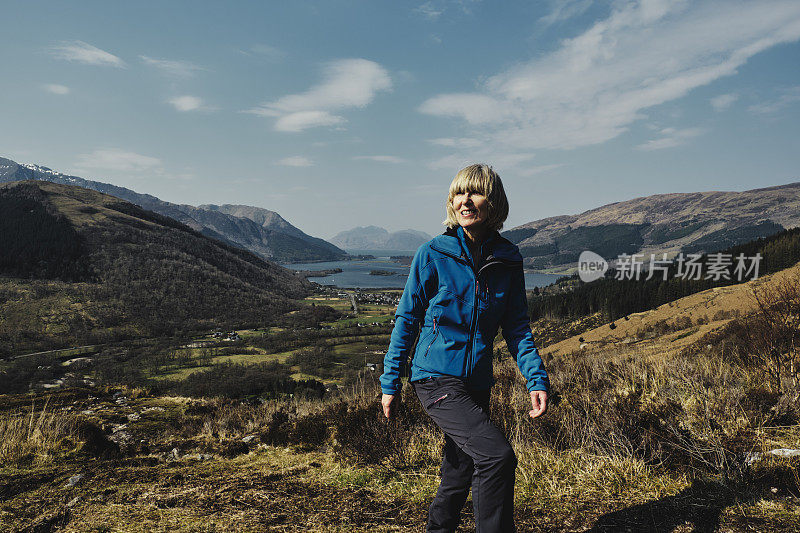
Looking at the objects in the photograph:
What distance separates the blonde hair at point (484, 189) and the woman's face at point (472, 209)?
3 centimetres

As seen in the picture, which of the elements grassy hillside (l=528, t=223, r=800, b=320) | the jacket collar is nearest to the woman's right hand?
the jacket collar

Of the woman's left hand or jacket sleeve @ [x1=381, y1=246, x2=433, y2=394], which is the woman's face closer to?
jacket sleeve @ [x1=381, y1=246, x2=433, y2=394]

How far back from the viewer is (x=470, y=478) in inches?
97.6

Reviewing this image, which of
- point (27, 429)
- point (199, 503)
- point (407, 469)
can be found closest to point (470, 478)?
point (407, 469)

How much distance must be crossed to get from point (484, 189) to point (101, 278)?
10637 cm

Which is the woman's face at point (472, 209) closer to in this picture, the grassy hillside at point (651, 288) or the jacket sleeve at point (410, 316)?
the jacket sleeve at point (410, 316)

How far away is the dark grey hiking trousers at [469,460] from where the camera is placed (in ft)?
6.95

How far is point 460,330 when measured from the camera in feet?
7.94

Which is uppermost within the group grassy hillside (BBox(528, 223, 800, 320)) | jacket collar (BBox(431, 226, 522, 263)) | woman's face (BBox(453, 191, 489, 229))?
woman's face (BBox(453, 191, 489, 229))

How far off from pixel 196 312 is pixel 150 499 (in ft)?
324

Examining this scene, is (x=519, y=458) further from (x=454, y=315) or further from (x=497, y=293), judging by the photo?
(x=454, y=315)

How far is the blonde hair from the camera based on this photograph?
8.35 feet

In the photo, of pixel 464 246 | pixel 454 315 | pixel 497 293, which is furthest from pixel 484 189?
pixel 454 315

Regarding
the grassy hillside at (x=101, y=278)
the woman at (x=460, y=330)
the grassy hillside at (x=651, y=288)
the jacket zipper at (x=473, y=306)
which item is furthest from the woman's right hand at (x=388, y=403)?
the grassy hillside at (x=651, y=288)
